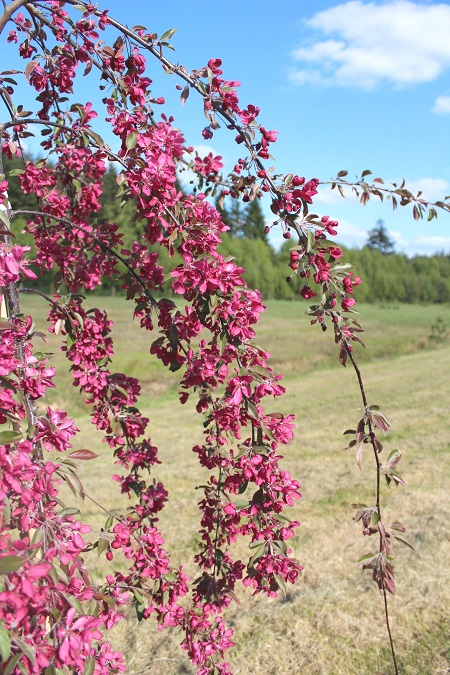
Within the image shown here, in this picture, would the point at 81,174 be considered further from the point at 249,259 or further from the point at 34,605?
the point at 249,259

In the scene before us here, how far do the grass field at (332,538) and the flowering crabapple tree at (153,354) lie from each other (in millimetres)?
1010

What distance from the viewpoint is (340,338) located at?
1.51 metres

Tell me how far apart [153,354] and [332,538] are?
3149mm

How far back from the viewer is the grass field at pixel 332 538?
279 centimetres

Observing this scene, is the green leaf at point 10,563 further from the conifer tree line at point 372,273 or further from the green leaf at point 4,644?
the conifer tree line at point 372,273

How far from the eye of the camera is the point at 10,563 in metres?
0.99

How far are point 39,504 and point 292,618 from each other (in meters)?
2.17

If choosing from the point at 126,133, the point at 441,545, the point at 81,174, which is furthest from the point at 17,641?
the point at 441,545

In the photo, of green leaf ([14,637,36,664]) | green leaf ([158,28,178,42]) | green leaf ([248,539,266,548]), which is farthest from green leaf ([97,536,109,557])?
green leaf ([158,28,178,42])

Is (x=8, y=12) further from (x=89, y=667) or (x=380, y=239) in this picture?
(x=380, y=239)

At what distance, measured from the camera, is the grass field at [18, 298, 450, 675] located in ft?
9.14

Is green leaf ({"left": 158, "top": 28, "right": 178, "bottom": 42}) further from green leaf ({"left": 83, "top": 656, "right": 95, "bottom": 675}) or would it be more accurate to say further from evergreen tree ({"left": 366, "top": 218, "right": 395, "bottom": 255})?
evergreen tree ({"left": 366, "top": 218, "right": 395, "bottom": 255})

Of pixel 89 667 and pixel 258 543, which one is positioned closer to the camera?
pixel 89 667

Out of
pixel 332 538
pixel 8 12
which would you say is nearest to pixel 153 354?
pixel 8 12
